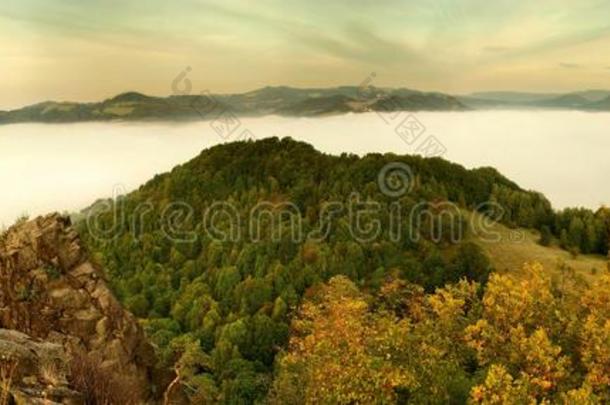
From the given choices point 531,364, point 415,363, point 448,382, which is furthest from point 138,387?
point 531,364

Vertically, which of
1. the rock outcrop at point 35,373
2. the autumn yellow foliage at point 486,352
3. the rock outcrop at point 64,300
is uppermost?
the rock outcrop at point 35,373

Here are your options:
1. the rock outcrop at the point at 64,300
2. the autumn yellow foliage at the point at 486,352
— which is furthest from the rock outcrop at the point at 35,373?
the autumn yellow foliage at the point at 486,352

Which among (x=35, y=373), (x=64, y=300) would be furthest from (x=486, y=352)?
(x=35, y=373)

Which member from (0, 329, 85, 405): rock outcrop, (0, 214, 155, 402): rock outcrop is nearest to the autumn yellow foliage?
(0, 214, 155, 402): rock outcrop

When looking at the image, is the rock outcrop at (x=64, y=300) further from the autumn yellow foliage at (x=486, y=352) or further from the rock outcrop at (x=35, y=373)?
the rock outcrop at (x=35, y=373)

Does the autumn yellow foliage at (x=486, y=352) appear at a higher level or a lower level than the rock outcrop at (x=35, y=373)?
lower

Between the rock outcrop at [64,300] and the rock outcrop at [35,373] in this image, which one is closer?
the rock outcrop at [35,373]

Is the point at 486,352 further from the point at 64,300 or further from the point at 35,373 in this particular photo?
the point at 35,373

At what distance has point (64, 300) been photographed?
139 ft

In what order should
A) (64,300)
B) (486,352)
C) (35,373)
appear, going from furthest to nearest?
(486,352) → (64,300) → (35,373)

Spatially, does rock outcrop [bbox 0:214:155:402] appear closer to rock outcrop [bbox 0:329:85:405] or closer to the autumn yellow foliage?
the autumn yellow foliage

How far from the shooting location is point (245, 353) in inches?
6791

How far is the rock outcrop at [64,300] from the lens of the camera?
4022 centimetres

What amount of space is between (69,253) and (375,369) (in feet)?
70.3
